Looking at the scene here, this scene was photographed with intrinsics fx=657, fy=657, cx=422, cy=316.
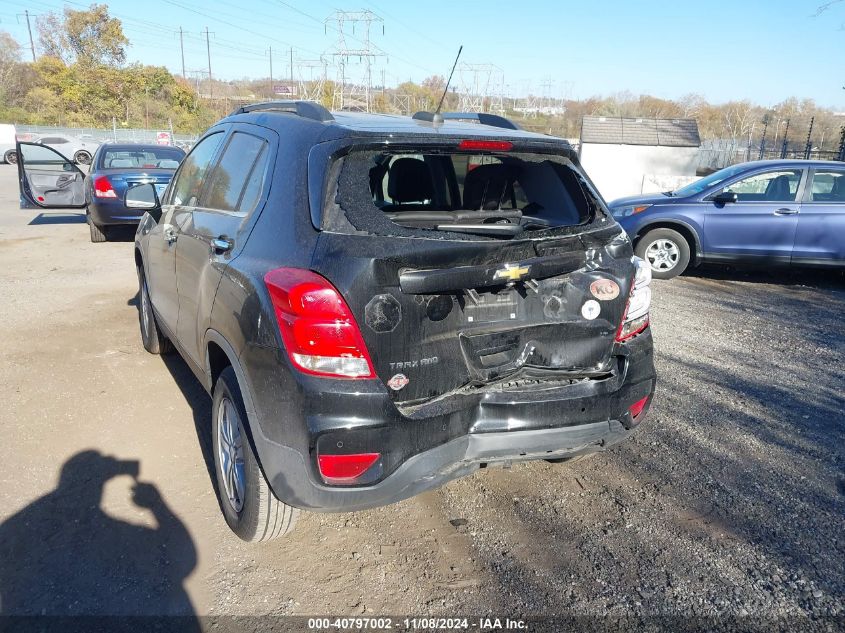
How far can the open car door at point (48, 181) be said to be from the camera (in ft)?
36.8

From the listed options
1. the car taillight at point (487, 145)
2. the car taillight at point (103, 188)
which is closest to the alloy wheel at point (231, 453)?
the car taillight at point (487, 145)

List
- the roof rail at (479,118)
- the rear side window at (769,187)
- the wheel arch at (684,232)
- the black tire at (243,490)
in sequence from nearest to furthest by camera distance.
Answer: the black tire at (243,490) → the roof rail at (479,118) → the rear side window at (769,187) → the wheel arch at (684,232)

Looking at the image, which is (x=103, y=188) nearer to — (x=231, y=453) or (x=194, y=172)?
(x=194, y=172)

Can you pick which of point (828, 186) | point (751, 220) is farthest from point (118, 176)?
point (828, 186)

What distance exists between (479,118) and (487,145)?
1288 millimetres

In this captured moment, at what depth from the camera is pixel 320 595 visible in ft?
8.92

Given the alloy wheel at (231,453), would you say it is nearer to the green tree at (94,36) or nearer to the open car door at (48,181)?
the open car door at (48,181)

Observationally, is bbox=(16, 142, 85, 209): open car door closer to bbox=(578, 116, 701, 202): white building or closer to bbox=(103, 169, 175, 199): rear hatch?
bbox=(103, 169, 175, 199): rear hatch

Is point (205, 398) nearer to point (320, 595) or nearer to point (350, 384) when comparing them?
point (320, 595)

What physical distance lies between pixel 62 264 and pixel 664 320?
7.93m

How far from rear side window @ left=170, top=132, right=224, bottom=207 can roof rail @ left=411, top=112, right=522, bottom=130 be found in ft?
4.09

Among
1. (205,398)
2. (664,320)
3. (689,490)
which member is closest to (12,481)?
(205,398)

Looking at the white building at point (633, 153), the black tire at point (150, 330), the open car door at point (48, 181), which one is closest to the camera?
the black tire at point (150, 330)

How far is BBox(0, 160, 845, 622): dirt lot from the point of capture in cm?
270
